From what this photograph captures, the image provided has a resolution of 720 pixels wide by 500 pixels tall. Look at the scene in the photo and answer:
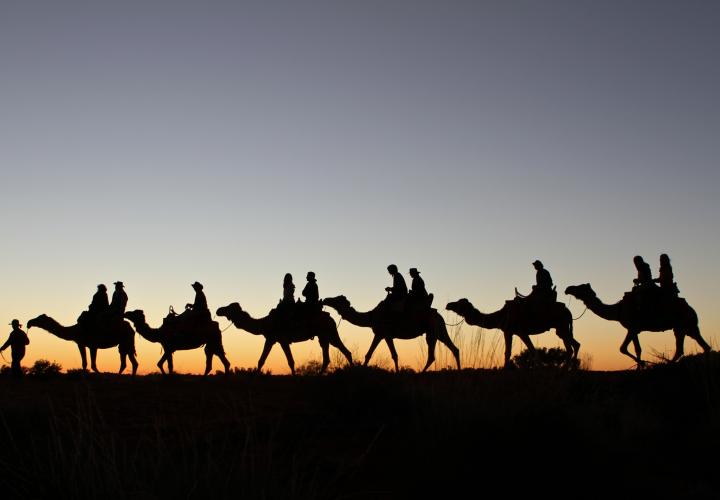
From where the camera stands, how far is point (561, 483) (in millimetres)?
8727

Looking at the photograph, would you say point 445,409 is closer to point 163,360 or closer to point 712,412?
point 712,412

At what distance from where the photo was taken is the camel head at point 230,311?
2386 centimetres

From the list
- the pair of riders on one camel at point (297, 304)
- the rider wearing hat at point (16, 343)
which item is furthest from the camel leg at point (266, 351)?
the rider wearing hat at point (16, 343)

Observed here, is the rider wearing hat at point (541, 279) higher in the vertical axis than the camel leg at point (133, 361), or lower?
higher

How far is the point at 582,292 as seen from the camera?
900 inches

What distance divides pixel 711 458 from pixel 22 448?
8.31 m

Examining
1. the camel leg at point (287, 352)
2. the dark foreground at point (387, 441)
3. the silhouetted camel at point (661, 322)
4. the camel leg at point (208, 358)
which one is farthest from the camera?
the camel leg at point (208, 358)

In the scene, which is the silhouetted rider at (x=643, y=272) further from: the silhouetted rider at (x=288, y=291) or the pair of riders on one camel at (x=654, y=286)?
the silhouetted rider at (x=288, y=291)

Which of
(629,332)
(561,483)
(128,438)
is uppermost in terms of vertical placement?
(629,332)

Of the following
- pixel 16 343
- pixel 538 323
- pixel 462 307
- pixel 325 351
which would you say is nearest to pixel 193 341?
pixel 325 351

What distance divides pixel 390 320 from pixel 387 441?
1222 cm

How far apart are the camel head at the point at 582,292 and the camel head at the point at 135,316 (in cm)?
1238

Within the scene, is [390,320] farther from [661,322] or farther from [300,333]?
[661,322]

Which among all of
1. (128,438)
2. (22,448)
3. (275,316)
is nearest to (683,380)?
(128,438)
